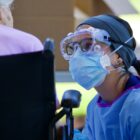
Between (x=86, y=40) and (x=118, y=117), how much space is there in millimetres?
311

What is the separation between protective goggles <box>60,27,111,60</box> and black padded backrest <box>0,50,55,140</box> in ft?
1.16

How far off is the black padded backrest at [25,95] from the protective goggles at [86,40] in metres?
0.35

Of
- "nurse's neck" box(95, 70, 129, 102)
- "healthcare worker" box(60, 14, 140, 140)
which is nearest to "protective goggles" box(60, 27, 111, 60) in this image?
"healthcare worker" box(60, 14, 140, 140)

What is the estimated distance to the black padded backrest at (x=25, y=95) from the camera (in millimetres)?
1257

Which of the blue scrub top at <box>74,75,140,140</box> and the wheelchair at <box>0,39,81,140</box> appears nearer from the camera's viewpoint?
the wheelchair at <box>0,39,81,140</box>

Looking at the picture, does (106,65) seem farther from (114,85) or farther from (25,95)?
(25,95)

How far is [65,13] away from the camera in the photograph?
2742 mm

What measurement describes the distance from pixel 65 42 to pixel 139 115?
43 cm

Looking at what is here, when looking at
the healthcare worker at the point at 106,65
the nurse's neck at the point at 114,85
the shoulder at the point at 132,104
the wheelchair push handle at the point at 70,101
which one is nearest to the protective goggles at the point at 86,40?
the healthcare worker at the point at 106,65

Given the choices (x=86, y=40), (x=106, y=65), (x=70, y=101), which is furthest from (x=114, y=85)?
(x=70, y=101)

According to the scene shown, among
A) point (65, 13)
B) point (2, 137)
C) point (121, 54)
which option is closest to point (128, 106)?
point (121, 54)

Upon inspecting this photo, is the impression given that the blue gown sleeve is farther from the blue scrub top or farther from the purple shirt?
the purple shirt

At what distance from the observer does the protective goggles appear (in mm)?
1556

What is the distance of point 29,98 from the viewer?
1273 millimetres
